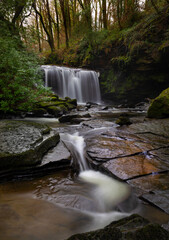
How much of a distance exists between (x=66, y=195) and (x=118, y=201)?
76cm

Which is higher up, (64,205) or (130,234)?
(130,234)

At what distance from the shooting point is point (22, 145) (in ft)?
9.25

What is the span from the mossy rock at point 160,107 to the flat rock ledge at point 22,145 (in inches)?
191

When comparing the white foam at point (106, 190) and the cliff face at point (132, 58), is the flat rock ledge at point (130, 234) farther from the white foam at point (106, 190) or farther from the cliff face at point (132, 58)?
the cliff face at point (132, 58)

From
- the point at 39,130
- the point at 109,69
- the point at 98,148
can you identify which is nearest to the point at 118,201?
the point at 98,148

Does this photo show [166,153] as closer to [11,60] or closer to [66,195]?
[66,195]

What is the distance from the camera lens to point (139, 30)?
12945 mm

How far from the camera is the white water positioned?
188 cm

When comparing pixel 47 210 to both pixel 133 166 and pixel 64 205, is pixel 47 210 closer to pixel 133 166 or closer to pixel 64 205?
pixel 64 205

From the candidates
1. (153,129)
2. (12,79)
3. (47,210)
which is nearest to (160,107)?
(153,129)

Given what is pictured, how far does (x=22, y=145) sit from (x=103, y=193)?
1.65m

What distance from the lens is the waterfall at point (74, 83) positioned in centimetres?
1574

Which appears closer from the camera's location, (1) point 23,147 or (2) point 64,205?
(2) point 64,205

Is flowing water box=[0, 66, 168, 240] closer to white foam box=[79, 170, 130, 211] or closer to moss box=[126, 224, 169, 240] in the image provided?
white foam box=[79, 170, 130, 211]
